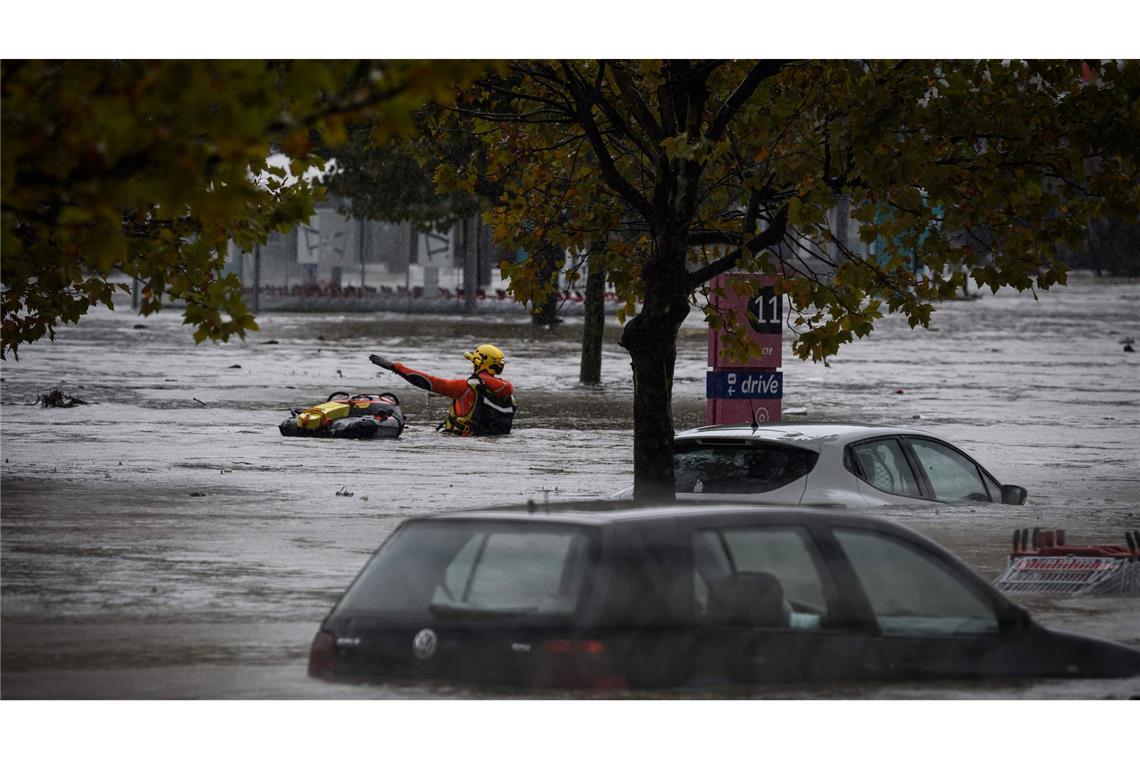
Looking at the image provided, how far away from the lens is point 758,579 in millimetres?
7410

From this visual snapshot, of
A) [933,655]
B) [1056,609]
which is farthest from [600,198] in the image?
[933,655]

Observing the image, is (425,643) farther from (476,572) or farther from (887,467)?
(887,467)

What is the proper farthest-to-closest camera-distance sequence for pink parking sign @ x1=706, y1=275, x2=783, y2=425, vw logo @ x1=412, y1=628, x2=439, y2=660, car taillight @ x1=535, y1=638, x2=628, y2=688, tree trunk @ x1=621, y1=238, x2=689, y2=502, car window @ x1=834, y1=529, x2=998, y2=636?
1. pink parking sign @ x1=706, y1=275, x2=783, y2=425
2. tree trunk @ x1=621, y1=238, x2=689, y2=502
3. car window @ x1=834, y1=529, x2=998, y2=636
4. vw logo @ x1=412, y1=628, x2=439, y2=660
5. car taillight @ x1=535, y1=638, x2=628, y2=688

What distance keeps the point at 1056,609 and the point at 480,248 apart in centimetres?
5991

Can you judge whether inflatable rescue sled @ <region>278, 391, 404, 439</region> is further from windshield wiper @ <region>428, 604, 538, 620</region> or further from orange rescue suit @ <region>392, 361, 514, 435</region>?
windshield wiper @ <region>428, 604, 538, 620</region>

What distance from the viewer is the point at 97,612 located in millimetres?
12016

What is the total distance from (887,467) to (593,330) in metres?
20.1

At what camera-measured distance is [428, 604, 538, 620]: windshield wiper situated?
23.3 ft

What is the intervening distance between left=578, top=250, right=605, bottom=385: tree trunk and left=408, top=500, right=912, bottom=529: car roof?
81.7 feet

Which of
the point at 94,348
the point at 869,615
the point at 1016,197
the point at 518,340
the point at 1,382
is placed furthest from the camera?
the point at 518,340

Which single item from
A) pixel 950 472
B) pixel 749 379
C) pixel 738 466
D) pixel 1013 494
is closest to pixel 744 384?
pixel 749 379

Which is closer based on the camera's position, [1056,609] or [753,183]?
[1056,609]

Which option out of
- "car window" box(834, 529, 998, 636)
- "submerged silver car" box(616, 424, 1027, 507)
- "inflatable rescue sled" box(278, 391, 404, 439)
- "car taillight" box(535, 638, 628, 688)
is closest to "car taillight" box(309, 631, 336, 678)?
"car taillight" box(535, 638, 628, 688)

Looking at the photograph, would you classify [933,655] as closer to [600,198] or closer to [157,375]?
[600,198]
